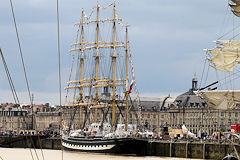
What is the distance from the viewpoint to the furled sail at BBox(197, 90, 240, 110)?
42.7 metres

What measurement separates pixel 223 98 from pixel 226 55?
12.5 ft

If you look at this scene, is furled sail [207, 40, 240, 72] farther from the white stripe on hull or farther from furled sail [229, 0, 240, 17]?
the white stripe on hull

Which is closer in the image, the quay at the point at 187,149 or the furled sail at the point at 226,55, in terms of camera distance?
the furled sail at the point at 226,55

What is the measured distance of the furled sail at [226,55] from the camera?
4475 centimetres

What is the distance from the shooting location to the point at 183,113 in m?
156

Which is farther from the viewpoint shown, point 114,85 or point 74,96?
point 74,96

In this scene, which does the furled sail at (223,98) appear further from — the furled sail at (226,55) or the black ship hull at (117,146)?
the black ship hull at (117,146)

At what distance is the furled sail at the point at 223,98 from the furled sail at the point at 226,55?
293cm

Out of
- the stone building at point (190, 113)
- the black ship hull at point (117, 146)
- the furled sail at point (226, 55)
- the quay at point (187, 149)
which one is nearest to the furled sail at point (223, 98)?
the furled sail at point (226, 55)

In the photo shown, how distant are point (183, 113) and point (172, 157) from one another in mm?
88330

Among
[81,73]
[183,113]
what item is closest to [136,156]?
[81,73]

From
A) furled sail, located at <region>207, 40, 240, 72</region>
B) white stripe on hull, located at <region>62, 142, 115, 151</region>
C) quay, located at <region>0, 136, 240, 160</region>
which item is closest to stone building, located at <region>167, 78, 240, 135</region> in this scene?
white stripe on hull, located at <region>62, 142, 115, 151</region>

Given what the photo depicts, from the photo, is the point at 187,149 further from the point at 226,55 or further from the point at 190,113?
the point at 190,113

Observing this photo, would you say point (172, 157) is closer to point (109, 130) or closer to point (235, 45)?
point (109, 130)
